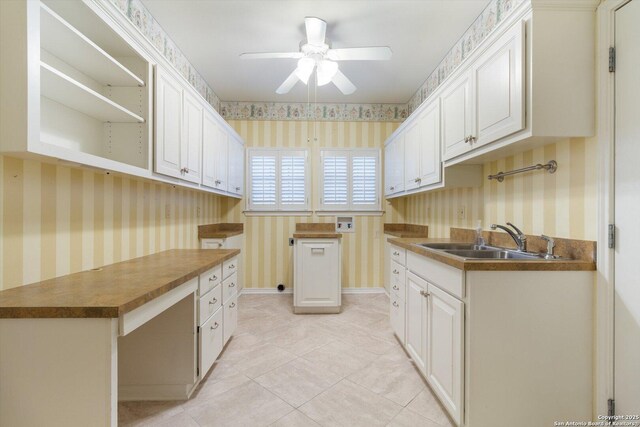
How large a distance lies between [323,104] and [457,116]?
89.2 inches

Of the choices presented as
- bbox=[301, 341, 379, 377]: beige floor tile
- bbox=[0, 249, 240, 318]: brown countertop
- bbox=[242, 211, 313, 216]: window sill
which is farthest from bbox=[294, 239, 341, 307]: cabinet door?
bbox=[0, 249, 240, 318]: brown countertop

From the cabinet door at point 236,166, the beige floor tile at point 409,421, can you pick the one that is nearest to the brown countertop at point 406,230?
the beige floor tile at point 409,421

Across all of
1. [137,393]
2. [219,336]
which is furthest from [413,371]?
[137,393]

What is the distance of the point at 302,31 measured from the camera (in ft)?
7.50

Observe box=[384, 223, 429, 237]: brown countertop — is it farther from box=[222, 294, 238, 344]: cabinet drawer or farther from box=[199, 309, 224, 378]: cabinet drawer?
box=[199, 309, 224, 378]: cabinet drawer

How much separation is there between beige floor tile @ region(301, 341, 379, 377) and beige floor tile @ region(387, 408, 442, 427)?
0.47m

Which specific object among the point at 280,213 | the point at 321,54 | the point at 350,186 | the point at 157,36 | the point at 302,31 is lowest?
the point at 280,213

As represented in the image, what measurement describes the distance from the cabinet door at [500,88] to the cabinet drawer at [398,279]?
1094 millimetres

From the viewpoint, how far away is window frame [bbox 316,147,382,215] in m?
3.83

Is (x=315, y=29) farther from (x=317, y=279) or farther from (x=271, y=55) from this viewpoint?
(x=317, y=279)

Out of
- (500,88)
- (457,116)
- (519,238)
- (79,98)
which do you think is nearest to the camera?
(79,98)

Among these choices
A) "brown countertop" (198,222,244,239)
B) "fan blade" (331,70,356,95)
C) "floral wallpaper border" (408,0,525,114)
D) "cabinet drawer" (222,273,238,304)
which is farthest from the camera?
"brown countertop" (198,222,244,239)

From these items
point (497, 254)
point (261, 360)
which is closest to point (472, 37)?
point (497, 254)

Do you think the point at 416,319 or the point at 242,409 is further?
the point at 416,319
